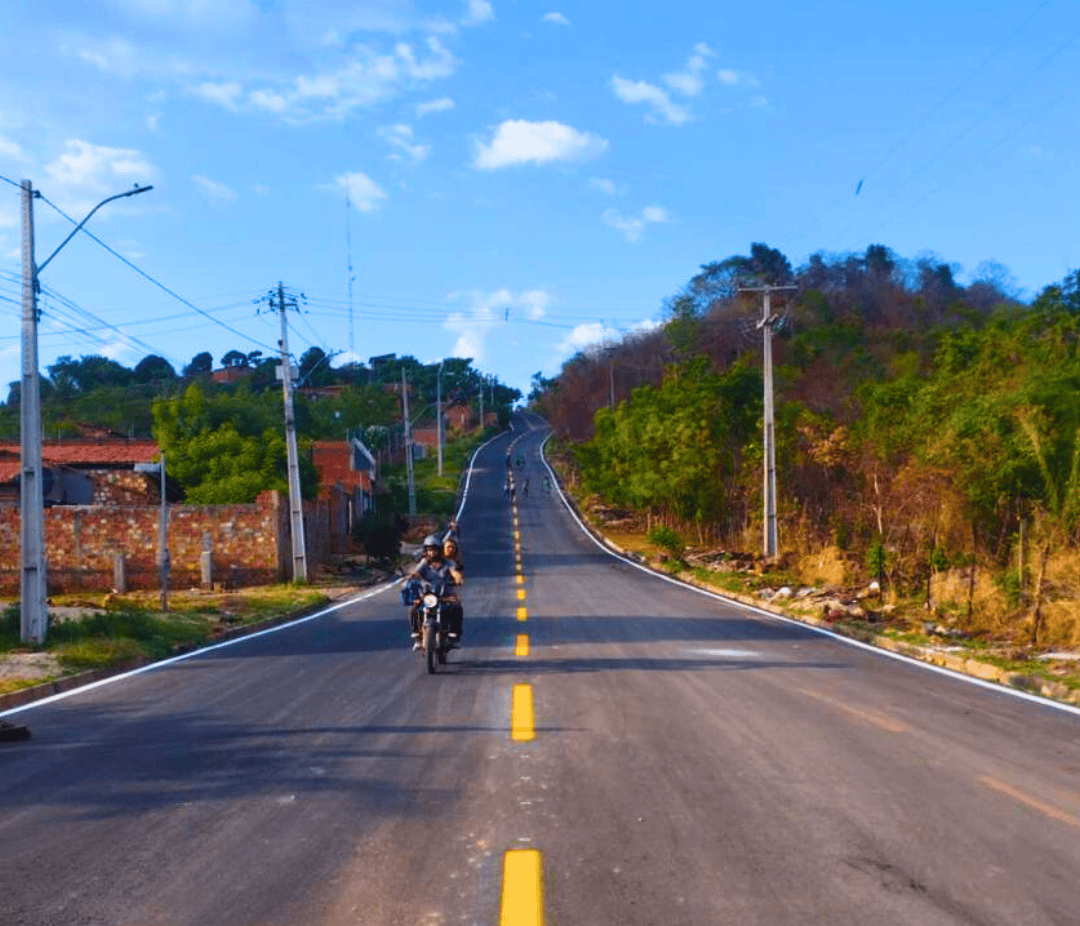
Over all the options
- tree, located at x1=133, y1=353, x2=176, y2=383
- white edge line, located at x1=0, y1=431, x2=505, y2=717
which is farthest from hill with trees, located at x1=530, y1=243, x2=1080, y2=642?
tree, located at x1=133, y1=353, x2=176, y2=383

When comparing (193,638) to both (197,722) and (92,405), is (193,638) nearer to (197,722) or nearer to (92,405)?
(197,722)

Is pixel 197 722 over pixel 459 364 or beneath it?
beneath


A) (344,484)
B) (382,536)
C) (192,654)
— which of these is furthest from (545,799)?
(344,484)

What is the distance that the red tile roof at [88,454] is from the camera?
50.3 metres

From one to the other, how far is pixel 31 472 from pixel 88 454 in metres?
37.5

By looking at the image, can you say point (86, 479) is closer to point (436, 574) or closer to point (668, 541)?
point (668, 541)

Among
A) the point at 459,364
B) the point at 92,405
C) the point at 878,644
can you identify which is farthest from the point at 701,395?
the point at 459,364

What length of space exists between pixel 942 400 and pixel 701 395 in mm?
24033

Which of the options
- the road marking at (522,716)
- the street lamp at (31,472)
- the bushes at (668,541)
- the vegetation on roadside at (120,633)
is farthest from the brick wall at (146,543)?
the road marking at (522,716)

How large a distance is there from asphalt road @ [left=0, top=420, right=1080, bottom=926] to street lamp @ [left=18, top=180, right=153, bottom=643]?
375 centimetres

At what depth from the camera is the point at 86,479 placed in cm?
4794

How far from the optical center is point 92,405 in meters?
87.3

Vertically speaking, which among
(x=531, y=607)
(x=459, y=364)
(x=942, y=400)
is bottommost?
(x=531, y=607)

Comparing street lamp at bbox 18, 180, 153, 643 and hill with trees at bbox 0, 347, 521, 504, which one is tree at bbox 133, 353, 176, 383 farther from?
street lamp at bbox 18, 180, 153, 643
